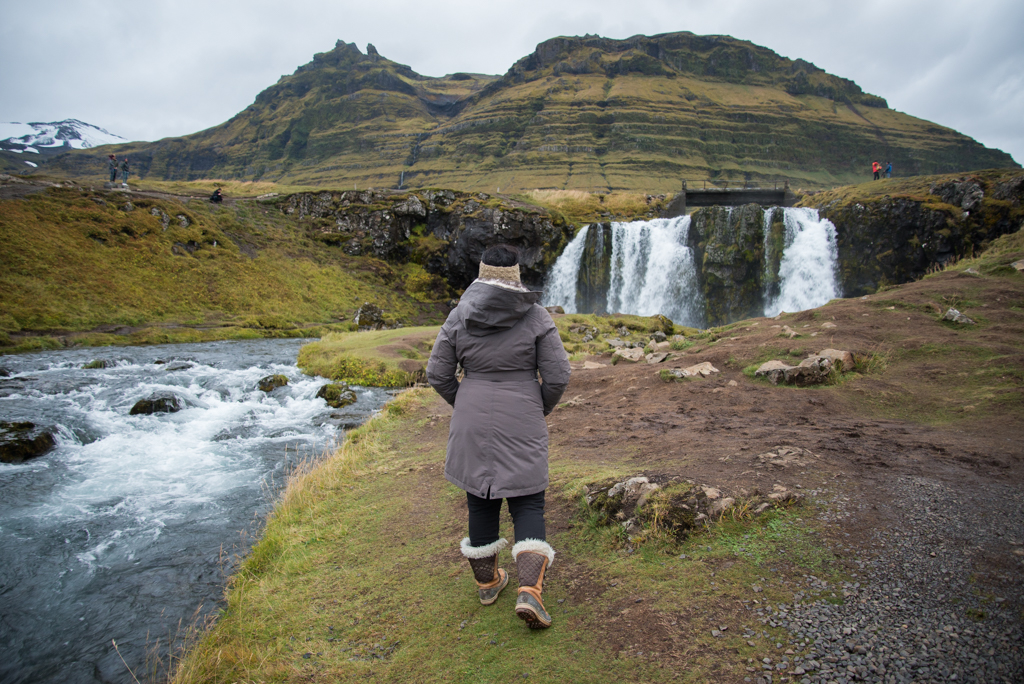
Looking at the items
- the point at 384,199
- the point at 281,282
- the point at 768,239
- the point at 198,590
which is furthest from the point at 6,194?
the point at 768,239

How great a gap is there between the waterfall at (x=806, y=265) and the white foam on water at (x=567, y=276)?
14.5 meters

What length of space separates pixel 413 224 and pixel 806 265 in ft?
117

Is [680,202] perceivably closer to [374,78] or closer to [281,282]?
[281,282]

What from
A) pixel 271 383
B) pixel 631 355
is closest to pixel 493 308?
pixel 631 355

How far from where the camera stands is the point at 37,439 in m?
11.1

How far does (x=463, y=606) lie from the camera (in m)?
4.28

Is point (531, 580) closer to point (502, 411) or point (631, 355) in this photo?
point (502, 411)

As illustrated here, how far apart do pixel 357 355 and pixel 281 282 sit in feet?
79.2

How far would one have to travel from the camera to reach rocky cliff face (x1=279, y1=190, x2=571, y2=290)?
47031mm

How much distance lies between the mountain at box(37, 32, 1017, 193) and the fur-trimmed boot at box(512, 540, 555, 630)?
98827 millimetres

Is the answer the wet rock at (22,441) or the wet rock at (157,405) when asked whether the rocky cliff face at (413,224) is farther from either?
the wet rock at (22,441)

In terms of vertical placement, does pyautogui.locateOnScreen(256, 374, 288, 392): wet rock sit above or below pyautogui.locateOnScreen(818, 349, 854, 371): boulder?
below

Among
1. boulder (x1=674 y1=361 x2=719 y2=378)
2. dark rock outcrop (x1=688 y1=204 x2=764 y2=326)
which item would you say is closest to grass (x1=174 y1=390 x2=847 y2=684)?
boulder (x1=674 y1=361 x2=719 y2=378)

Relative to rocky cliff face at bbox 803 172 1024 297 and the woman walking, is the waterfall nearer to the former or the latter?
rocky cliff face at bbox 803 172 1024 297
